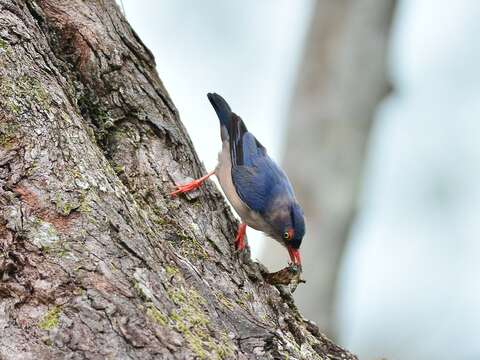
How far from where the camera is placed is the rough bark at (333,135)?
29.2 feet

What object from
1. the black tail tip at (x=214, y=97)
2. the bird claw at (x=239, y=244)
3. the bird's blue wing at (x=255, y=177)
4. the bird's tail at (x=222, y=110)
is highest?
the black tail tip at (x=214, y=97)

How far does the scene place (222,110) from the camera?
6562 millimetres

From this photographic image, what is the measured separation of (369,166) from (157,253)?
6283 mm

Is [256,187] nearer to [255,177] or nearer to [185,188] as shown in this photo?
[255,177]

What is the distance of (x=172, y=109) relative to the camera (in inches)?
184

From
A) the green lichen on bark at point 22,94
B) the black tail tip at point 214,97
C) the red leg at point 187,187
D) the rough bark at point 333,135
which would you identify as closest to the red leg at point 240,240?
the red leg at point 187,187

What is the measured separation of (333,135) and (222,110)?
105 inches

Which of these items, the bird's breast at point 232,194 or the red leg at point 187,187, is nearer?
the red leg at point 187,187

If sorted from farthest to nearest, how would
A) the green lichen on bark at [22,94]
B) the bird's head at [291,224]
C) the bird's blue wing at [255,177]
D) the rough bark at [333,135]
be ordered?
the rough bark at [333,135] → the bird's blue wing at [255,177] → the bird's head at [291,224] → the green lichen on bark at [22,94]

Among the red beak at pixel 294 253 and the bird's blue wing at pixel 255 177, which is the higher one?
the bird's blue wing at pixel 255 177

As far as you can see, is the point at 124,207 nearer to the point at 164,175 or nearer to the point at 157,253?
the point at 157,253

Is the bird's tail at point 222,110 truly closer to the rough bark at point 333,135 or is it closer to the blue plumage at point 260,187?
the blue plumage at point 260,187

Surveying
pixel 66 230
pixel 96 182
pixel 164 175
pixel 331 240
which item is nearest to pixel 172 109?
pixel 164 175

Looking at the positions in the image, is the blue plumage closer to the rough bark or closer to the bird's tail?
the bird's tail
